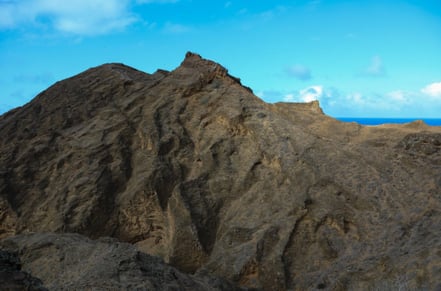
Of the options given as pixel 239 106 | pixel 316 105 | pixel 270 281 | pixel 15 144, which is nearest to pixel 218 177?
pixel 239 106

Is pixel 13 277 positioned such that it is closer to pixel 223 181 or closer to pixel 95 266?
pixel 95 266

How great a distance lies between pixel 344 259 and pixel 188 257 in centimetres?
340

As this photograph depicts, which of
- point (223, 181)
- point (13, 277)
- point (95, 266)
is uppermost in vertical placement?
point (223, 181)

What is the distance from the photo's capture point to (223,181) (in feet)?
39.3

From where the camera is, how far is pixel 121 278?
700 cm

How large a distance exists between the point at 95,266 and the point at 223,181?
4.99 metres

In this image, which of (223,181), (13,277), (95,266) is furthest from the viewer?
(223,181)

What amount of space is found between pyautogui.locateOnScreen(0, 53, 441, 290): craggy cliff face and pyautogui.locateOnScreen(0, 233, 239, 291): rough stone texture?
553mm

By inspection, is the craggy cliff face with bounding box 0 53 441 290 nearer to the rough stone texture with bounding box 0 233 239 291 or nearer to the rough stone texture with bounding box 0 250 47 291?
the rough stone texture with bounding box 0 233 239 291

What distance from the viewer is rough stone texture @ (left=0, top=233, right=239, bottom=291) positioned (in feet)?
22.9

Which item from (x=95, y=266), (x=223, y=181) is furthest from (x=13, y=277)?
(x=223, y=181)

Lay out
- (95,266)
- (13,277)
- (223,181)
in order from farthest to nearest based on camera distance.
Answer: (223,181)
(95,266)
(13,277)

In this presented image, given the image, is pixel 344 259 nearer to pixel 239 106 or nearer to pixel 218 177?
pixel 218 177

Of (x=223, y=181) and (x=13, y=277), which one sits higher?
(x=223, y=181)
